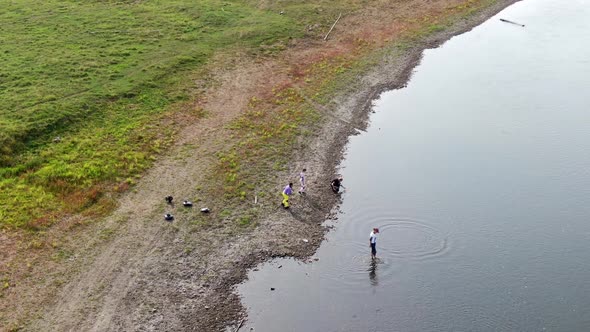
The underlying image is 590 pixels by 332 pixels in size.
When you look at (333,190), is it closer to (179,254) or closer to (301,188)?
(301,188)

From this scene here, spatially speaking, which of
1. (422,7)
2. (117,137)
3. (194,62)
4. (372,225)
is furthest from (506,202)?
(422,7)

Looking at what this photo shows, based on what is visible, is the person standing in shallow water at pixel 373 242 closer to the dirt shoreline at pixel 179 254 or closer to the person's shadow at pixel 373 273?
the person's shadow at pixel 373 273

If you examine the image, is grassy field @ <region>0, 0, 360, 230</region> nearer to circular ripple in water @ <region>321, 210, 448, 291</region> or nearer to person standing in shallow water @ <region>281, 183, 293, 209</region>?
person standing in shallow water @ <region>281, 183, 293, 209</region>

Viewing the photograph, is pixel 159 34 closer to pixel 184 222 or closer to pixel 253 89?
pixel 253 89

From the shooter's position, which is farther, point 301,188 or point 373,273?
point 301,188

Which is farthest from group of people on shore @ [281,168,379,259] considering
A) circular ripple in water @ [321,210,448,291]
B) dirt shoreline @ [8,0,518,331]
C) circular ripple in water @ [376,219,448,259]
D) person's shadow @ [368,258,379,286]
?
circular ripple in water @ [376,219,448,259]

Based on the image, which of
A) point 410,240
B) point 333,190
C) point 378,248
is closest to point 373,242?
point 378,248
